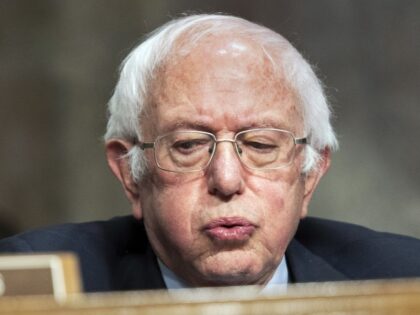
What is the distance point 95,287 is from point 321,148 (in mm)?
500

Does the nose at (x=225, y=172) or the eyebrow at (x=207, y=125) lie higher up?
the eyebrow at (x=207, y=125)

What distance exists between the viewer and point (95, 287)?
1.88 m

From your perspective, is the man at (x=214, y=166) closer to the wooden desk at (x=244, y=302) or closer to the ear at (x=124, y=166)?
the ear at (x=124, y=166)

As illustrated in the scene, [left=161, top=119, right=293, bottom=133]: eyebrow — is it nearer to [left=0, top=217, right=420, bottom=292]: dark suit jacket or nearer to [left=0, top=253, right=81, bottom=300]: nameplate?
[left=0, top=217, right=420, bottom=292]: dark suit jacket

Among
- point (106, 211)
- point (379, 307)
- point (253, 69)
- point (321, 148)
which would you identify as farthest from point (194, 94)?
point (106, 211)

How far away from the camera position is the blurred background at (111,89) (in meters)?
3.03

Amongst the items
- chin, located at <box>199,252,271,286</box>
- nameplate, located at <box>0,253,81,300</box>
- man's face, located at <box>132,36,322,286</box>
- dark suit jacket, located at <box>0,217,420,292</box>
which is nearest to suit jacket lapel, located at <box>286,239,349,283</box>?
dark suit jacket, located at <box>0,217,420,292</box>

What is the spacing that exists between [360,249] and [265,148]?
0.41 metres

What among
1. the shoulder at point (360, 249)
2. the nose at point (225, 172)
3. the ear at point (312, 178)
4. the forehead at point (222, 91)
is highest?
the forehead at point (222, 91)

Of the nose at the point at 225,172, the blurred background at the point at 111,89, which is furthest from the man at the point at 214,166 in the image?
the blurred background at the point at 111,89

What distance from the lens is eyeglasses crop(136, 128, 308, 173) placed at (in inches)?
70.6

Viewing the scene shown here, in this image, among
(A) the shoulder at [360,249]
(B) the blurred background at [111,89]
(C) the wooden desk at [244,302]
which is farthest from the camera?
(B) the blurred background at [111,89]

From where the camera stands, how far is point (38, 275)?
44.7 inches

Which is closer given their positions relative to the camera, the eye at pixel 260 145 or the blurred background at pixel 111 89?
the eye at pixel 260 145
